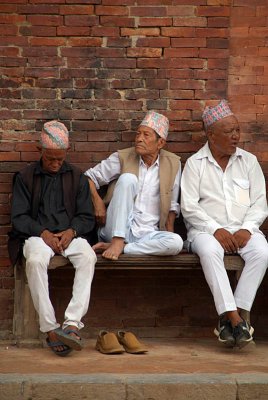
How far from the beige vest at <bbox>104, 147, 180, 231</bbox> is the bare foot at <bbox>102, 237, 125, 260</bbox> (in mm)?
487

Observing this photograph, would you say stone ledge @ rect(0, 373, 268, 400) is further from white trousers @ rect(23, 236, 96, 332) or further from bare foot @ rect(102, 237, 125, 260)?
Answer: bare foot @ rect(102, 237, 125, 260)

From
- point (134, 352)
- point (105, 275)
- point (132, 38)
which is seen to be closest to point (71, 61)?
point (132, 38)

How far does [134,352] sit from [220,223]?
136 cm

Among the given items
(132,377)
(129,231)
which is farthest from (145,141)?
(132,377)

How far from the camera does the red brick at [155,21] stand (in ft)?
28.9

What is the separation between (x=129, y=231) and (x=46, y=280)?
0.97 metres

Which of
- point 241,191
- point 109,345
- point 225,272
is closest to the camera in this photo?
point 109,345

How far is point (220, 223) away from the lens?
27.8 feet

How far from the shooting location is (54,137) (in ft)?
27.1

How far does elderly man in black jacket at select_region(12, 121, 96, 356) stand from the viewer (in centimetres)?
782

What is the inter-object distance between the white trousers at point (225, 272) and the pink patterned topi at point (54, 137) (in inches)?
52.8

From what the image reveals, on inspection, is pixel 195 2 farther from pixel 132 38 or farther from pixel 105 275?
pixel 105 275

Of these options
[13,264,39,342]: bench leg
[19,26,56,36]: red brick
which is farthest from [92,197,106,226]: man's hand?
[19,26,56,36]: red brick

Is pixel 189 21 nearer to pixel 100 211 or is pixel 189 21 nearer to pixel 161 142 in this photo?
pixel 161 142
